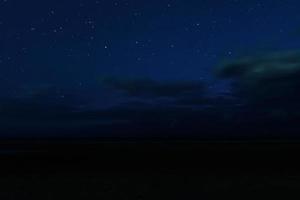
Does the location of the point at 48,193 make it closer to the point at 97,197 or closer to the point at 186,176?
the point at 97,197

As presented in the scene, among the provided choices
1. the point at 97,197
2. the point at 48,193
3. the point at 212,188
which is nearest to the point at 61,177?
the point at 48,193

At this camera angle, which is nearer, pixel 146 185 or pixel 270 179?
pixel 146 185

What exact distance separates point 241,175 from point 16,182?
28.1 feet

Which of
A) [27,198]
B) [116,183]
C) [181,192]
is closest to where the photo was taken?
[27,198]

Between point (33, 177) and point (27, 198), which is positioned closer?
point (27, 198)

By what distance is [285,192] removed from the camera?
1223 cm

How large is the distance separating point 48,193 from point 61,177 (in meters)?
4.21

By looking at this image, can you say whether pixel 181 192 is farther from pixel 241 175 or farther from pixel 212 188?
pixel 241 175

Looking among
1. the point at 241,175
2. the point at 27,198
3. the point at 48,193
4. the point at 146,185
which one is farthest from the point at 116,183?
the point at 241,175

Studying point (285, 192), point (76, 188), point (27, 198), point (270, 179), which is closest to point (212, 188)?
point (285, 192)

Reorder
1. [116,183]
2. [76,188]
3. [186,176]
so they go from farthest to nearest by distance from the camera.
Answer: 1. [186,176]
2. [116,183]
3. [76,188]

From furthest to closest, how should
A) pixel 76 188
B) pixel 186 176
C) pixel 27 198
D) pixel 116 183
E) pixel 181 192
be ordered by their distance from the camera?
pixel 186 176, pixel 116 183, pixel 76 188, pixel 181 192, pixel 27 198

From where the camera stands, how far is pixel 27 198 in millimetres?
11648

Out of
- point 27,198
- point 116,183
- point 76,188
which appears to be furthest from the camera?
point 116,183
